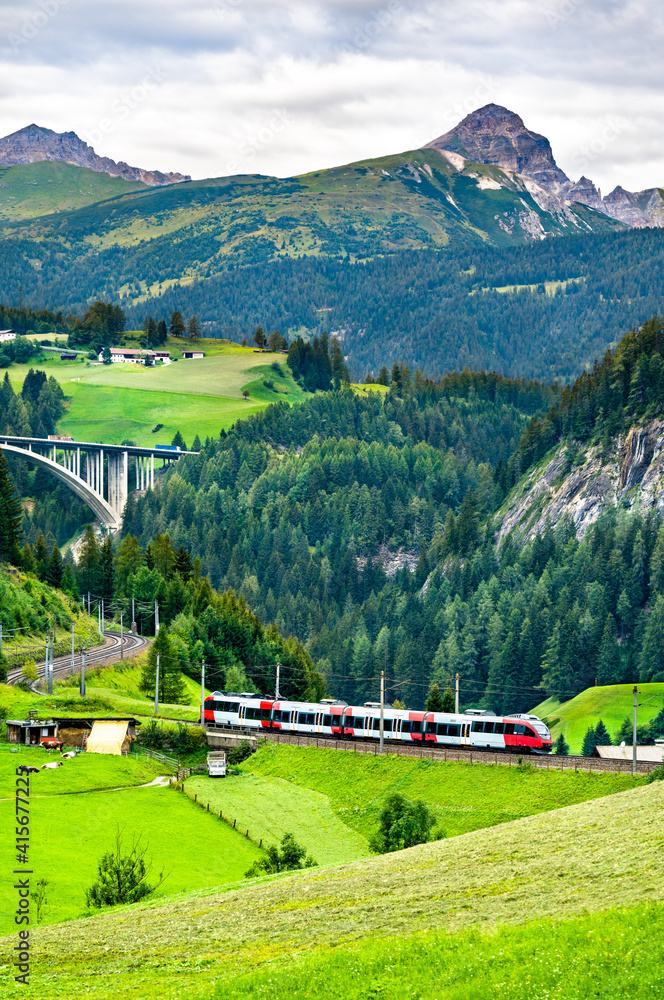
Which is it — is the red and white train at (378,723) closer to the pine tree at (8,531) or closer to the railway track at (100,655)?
the railway track at (100,655)

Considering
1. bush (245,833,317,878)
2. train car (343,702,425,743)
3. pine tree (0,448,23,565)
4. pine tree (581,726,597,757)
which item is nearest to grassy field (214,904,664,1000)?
bush (245,833,317,878)

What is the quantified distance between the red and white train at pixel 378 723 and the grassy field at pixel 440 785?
23.8ft

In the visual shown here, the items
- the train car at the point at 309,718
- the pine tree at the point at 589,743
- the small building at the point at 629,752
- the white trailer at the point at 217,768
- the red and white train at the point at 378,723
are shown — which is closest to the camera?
the white trailer at the point at 217,768

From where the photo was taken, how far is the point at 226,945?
37.3m

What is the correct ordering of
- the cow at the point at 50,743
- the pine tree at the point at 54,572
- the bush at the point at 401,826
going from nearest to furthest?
the bush at the point at 401,826 → the cow at the point at 50,743 → the pine tree at the point at 54,572

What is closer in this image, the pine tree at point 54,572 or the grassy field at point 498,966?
the grassy field at point 498,966

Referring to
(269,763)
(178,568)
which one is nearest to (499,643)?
(178,568)

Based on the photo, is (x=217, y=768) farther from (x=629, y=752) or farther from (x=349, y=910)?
(x=349, y=910)

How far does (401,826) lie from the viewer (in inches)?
2739

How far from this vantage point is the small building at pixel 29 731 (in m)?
86.5

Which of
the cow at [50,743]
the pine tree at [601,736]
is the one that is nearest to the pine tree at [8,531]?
the cow at [50,743]

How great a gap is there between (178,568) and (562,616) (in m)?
65.7

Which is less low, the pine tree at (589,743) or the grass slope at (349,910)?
the grass slope at (349,910)

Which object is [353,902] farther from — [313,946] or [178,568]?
[178,568]
